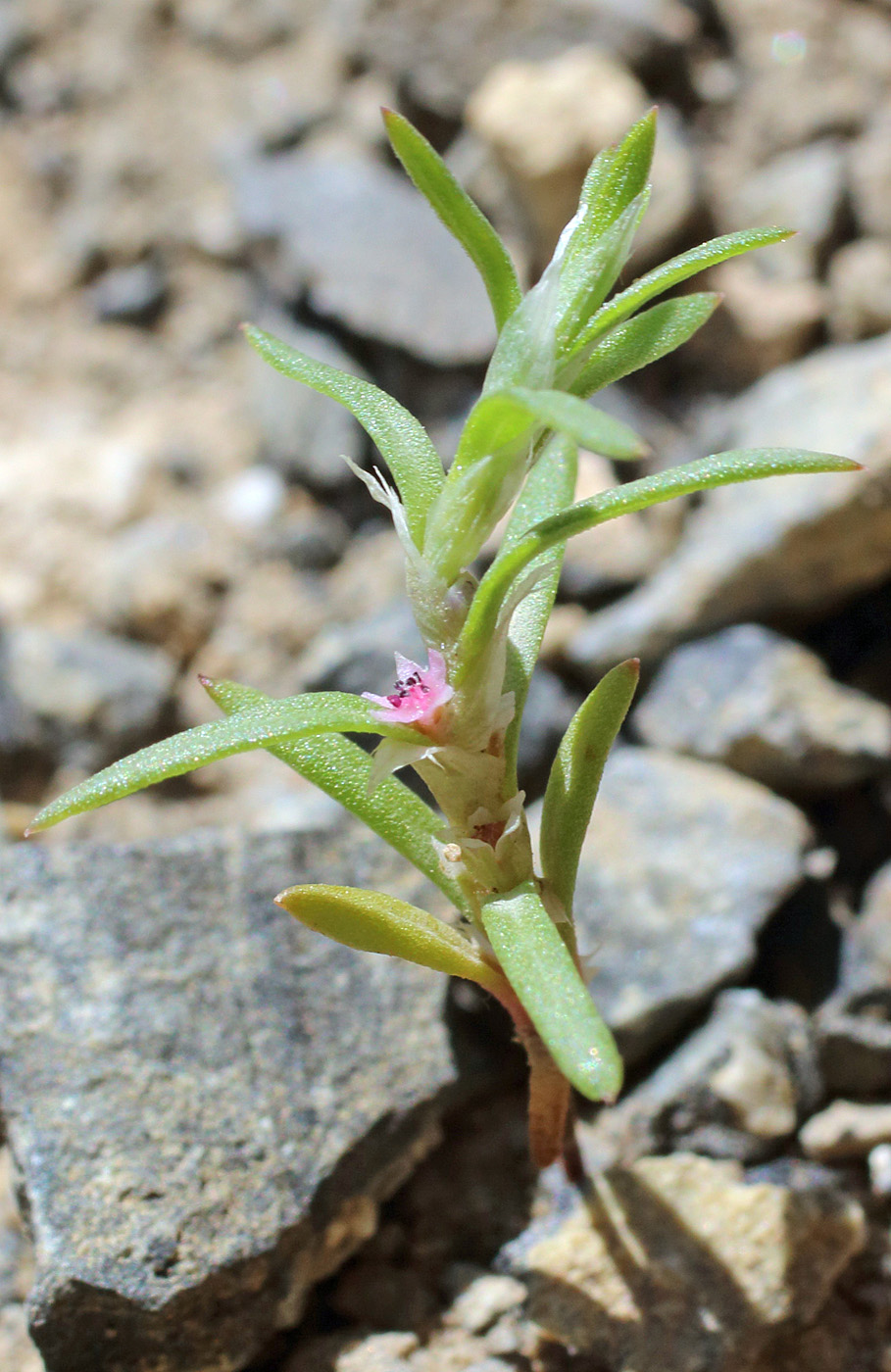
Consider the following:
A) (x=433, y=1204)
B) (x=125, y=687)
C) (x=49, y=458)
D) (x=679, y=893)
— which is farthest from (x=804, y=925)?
(x=49, y=458)

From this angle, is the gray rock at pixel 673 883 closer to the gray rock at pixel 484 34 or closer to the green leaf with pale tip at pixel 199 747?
the green leaf with pale tip at pixel 199 747

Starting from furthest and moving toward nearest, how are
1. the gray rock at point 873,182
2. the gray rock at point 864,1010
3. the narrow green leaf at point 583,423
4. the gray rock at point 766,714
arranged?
the gray rock at point 873,182
the gray rock at point 766,714
the gray rock at point 864,1010
the narrow green leaf at point 583,423

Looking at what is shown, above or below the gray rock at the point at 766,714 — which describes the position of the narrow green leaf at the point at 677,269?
above

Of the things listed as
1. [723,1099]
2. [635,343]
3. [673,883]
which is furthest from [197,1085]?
[635,343]

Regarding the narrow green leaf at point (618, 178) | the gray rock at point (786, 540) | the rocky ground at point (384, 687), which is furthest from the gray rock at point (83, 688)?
the narrow green leaf at point (618, 178)

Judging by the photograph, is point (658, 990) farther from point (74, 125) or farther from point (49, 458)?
point (74, 125)

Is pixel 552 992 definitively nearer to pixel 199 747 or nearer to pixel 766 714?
pixel 199 747

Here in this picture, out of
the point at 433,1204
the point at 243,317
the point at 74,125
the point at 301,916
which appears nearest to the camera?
the point at 301,916
